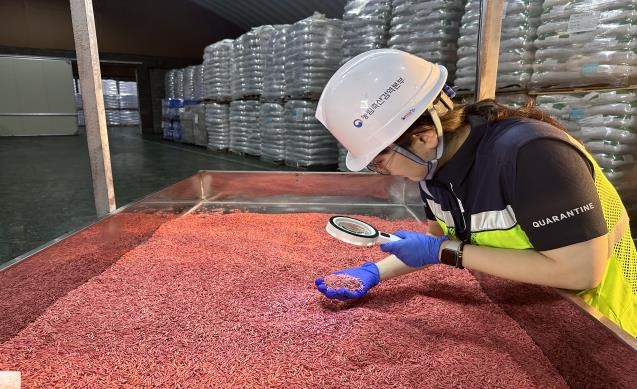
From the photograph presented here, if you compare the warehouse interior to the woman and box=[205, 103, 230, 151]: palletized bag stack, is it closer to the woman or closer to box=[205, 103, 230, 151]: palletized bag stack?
the woman

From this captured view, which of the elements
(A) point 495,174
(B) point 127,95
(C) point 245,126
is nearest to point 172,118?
(C) point 245,126

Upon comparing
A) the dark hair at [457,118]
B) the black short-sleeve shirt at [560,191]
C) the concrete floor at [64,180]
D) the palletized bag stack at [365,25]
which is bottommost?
the concrete floor at [64,180]

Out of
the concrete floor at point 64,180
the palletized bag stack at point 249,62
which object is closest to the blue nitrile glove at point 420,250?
the concrete floor at point 64,180

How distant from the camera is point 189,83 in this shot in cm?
951

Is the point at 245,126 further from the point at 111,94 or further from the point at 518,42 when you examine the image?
the point at 111,94

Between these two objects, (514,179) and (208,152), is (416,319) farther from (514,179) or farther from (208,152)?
(208,152)

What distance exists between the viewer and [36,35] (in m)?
11.4

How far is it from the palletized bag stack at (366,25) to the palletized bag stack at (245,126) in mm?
2451

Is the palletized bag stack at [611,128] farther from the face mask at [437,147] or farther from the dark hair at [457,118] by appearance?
the face mask at [437,147]

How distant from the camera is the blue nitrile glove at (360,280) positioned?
155cm

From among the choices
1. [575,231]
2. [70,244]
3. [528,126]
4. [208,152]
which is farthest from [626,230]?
[208,152]

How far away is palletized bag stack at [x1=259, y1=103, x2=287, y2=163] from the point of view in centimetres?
613

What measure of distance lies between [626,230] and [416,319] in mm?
703

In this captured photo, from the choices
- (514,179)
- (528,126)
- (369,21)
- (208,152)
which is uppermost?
(369,21)
